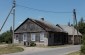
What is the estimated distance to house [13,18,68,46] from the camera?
5297 cm

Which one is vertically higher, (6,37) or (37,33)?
(37,33)

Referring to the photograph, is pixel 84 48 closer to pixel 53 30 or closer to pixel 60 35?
pixel 53 30

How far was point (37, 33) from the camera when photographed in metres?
54.4

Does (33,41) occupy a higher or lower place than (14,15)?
lower

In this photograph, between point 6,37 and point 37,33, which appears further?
point 6,37

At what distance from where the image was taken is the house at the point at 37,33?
52969mm

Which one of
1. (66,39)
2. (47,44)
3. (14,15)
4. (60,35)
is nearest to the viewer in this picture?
(14,15)

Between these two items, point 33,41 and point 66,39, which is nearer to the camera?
point 33,41

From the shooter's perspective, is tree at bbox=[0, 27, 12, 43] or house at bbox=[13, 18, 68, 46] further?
tree at bbox=[0, 27, 12, 43]

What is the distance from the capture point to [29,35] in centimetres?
5575

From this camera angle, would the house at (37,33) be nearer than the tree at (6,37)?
Yes

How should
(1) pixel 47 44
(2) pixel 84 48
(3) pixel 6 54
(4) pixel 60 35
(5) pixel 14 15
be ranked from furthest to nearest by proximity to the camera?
(4) pixel 60 35 < (1) pixel 47 44 < (5) pixel 14 15 < (3) pixel 6 54 < (2) pixel 84 48

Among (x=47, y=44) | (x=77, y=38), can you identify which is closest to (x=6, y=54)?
(x=47, y=44)

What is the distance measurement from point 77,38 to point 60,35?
10.3 metres
